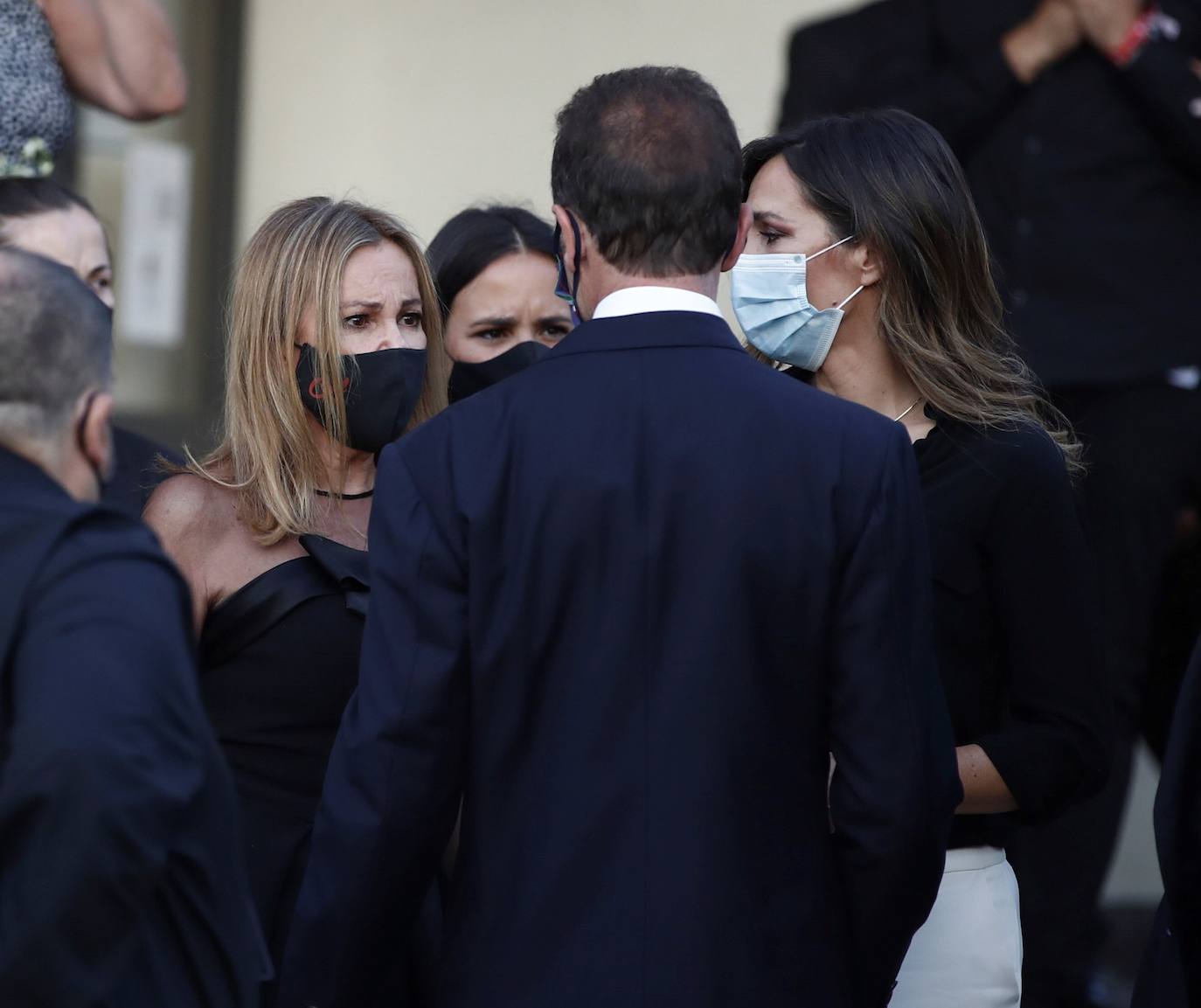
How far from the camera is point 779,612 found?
2236mm

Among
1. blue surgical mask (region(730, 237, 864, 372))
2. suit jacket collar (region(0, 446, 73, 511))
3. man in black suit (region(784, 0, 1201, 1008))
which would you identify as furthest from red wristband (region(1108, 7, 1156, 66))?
suit jacket collar (region(0, 446, 73, 511))

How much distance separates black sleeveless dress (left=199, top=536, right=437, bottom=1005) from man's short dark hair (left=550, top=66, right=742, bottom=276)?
832mm

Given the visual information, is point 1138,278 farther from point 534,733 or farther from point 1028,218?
point 534,733

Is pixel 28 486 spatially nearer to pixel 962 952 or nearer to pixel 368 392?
pixel 368 392

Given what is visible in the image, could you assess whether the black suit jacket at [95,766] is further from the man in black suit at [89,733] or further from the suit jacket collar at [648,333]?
the suit jacket collar at [648,333]

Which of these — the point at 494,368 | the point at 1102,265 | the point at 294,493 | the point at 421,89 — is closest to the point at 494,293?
the point at 494,368

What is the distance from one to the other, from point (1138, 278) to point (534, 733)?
2685mm

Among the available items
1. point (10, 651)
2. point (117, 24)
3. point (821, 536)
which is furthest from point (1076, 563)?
point (117, 24)

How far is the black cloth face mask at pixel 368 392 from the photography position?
3.04 meters

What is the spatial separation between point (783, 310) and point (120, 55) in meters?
1.60

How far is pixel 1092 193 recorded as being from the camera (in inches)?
175

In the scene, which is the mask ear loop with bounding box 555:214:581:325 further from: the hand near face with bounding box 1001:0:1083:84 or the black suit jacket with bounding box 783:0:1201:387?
the hand near face with bounding box 1001:0:1083:84

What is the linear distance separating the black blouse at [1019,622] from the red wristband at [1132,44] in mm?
1827

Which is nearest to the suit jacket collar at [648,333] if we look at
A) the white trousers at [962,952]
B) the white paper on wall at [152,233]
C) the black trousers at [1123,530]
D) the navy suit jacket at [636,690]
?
the navy suit jacket at [636,690]
